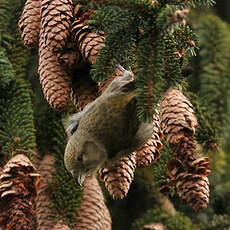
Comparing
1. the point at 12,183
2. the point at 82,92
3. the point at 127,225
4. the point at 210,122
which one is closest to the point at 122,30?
the point at 82,92

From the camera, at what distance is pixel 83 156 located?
→ 1140 millimetres

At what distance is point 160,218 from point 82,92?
788 mm

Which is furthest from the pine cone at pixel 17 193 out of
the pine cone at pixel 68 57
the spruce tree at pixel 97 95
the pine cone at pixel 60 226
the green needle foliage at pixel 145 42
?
the green needle foliage at pixel 145 42

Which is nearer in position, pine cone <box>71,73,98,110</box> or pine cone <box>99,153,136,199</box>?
pine cone <box>99,153,136,199</box>

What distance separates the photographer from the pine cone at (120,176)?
1.21 meters

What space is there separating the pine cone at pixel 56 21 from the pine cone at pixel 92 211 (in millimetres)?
571

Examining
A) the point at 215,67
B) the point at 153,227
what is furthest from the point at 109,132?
the point at 215,67

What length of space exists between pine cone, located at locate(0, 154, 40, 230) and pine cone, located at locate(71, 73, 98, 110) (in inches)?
9.6

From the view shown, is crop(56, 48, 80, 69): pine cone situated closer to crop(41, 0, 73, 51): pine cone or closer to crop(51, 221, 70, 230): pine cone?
crop(41, 0, 73, 51): pine cone

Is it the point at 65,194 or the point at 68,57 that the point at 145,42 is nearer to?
the point at 68,57

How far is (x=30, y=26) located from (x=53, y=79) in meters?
0.20

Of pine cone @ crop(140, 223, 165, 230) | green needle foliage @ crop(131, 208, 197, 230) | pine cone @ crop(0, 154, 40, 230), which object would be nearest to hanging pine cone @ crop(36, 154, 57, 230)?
pine cone @ crop(0, 154, 40, 230)

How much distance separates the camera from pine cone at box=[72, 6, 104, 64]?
1250mm

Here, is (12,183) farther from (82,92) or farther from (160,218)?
(160,218)
